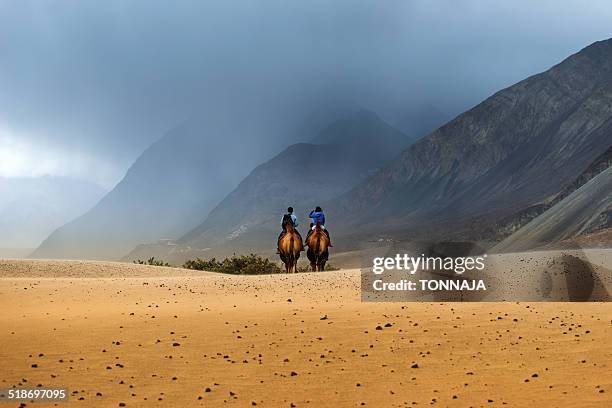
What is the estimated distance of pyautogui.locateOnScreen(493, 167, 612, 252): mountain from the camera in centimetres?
6234

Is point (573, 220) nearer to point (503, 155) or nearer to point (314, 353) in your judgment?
point (314, 353)

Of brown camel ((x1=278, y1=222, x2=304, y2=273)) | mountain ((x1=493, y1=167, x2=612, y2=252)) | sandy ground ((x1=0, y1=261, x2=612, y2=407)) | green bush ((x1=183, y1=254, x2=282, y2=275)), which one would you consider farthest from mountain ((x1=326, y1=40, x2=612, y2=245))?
sandy ground ((x1=0, y1=261, x2=612, y2=407))

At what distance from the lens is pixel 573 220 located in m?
66.9

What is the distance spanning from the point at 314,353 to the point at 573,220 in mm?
57386

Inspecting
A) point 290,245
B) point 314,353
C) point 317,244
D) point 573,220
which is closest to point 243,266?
point 317,244

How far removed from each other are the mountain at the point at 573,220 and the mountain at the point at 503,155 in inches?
2501

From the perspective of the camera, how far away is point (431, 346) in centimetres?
1448

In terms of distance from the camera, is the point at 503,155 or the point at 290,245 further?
the point at 503,155

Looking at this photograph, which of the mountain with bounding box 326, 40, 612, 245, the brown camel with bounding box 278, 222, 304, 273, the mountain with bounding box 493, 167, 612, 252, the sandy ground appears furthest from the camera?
the mountain with bounding box 326, 40, 612, 245

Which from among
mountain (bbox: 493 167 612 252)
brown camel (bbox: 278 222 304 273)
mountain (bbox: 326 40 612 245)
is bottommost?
brown camel (bbox: 278 222 304 273)

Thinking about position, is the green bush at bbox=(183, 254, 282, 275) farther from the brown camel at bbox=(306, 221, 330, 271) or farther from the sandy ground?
the sandy ground

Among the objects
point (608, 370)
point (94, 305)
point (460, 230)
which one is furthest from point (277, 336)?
point (460, 230)

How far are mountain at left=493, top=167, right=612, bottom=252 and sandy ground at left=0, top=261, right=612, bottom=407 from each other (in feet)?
147

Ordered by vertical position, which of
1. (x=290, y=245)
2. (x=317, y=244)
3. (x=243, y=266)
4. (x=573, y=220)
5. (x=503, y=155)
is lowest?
(x=290, y=245)
